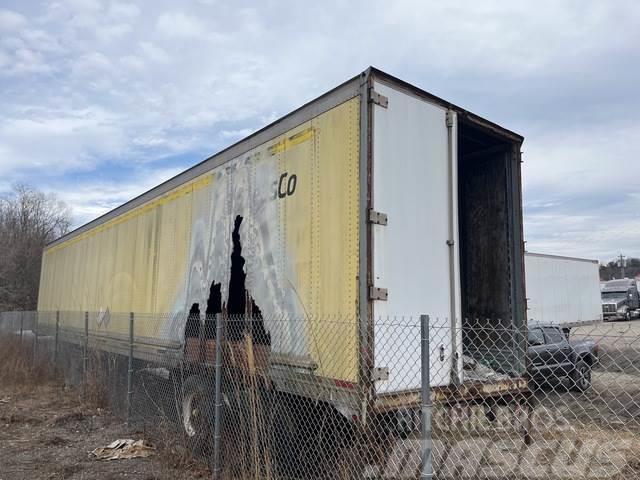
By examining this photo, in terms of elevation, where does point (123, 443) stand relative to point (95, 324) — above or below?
below

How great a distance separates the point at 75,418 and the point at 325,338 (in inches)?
212

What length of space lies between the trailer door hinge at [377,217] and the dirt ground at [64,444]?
304 centimetres

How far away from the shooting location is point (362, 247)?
4145mm

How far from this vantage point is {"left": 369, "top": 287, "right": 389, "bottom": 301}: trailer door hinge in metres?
4.09

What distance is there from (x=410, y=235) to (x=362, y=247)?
0.59 meters

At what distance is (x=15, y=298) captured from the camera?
3259 cm

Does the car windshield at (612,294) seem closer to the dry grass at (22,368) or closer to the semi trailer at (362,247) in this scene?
the semi trailer at (362,247)

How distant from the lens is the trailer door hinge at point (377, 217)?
4.16 m

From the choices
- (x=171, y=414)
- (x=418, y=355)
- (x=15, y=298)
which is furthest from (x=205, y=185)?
(x=15, y=298)

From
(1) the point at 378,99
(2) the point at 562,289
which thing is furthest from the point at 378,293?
(2) the point at 562,289

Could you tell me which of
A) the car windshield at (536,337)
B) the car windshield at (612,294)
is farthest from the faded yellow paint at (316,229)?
the car windshield at (612,294)

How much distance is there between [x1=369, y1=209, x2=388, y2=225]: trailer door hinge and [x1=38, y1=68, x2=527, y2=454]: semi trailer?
0.02 metres

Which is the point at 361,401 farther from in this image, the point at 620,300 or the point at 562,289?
the point at 620,300

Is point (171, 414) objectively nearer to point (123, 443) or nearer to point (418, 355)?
point (123, 443)
